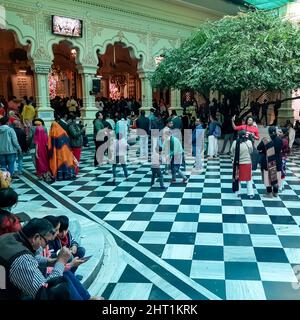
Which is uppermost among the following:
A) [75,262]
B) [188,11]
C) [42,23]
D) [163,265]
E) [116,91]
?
[188,11]

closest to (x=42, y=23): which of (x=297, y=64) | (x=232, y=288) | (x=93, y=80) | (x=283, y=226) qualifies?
(x=93, y=80)

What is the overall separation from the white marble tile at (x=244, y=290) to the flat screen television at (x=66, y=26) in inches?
451

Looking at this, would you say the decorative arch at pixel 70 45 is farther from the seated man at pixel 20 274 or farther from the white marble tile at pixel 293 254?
the seated man at pixel 20 274

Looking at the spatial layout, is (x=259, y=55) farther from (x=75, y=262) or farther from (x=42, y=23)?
(x=75, y=262)

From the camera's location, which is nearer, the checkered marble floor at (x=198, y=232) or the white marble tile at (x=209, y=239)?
the checkered marble floor at (x=198, y=232)

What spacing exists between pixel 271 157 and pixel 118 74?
55.2 ft

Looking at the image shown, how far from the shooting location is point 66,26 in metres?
12.8

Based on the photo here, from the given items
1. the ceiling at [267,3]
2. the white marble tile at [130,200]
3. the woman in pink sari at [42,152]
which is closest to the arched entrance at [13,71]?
the woman in pink sari at [42,152]

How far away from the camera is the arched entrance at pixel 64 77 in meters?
18.8

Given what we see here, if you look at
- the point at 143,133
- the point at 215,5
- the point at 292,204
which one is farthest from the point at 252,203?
the point at 215,5

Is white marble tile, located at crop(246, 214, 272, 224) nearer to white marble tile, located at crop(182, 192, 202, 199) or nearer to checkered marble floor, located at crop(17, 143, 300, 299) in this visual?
checkered marble floor, located at crop(17, 143, 300, 299)

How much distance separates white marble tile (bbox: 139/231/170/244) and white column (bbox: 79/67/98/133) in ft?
32.3

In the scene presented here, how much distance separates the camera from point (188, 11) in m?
16.5
